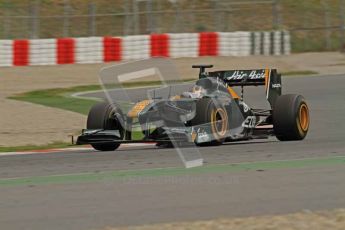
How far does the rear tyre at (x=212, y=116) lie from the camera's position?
400 inches

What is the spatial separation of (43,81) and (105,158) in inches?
511

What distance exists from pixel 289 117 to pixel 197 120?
1.55m

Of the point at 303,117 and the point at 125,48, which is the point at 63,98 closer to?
→ the point at 125,48

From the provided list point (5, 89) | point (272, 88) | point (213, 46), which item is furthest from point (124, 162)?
point (213, 46)

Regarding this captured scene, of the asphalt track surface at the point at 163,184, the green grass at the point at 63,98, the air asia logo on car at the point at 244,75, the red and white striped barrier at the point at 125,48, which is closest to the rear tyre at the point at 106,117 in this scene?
the asphalt track surface at the point at 163,184

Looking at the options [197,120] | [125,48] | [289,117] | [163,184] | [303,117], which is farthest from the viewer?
[125,48]

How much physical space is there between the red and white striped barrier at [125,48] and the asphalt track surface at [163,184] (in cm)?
1385

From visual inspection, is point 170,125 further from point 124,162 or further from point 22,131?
point 22,131

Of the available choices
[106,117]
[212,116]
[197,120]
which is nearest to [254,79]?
[212,116]

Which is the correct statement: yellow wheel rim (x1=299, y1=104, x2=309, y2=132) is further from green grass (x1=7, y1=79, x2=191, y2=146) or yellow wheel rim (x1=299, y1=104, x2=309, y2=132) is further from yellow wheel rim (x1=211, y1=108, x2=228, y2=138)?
green grass (x1=7, y1=79, x2=191, y2=146)

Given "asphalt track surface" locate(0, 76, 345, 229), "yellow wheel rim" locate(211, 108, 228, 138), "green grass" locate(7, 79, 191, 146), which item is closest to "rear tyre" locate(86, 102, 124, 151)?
"asphalt track surface" locate(0, 76, 345, 229)

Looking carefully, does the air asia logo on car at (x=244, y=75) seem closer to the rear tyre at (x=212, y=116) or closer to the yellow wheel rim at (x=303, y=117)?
the yellow wheel rim at (x=303, y=117)

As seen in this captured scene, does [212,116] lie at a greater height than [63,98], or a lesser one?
greater

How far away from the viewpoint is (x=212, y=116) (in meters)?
10.2
